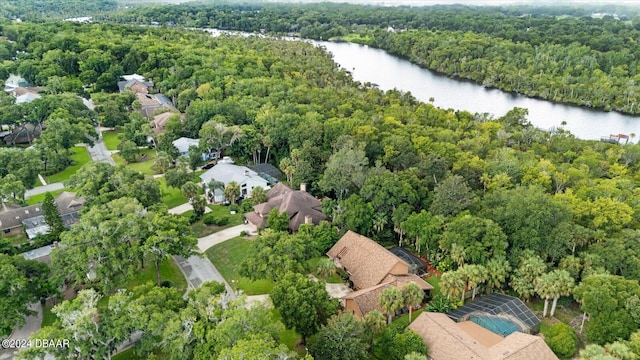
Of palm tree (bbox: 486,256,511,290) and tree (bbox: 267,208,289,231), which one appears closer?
palm tree (bbox: 486,256,511,290)

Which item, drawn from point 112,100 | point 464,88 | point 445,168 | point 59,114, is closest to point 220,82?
point 112,100

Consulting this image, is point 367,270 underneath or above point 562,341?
A: underneath

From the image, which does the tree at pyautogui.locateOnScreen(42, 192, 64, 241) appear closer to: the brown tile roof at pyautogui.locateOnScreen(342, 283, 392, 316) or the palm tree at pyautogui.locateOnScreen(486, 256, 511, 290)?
the brown tile roof at pyautogui.locateOnScreen(342, 283, 392, 316)

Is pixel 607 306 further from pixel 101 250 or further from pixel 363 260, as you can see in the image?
pixel 101 250

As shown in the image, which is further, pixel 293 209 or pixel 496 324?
pixel 293 209

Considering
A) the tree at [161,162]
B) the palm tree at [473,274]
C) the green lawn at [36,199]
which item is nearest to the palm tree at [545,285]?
the palm tree at [473,274]

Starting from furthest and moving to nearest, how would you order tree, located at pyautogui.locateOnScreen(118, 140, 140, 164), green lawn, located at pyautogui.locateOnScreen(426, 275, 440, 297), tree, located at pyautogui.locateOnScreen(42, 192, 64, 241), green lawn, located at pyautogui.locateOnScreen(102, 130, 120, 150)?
green lawn, located at pyautogui.locateOnScreen(102, 130, 120, 150) → tree, located at pyautogui.locateOnScreen(118, 140, 140, 164) → tree, located at pyautogui.locateOnScreen(42, 192, 64, 241) → green lawn, located at pyautogui.locateOnScreen(426, 275, 440, 297)

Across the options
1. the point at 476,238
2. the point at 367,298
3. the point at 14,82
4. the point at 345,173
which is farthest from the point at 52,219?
the point at 14,82

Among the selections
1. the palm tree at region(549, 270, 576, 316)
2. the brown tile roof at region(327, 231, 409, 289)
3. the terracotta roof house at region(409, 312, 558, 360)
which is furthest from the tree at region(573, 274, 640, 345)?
the brown tile roof at region(327, 231, 409, 289)
